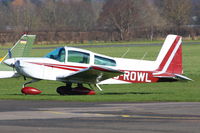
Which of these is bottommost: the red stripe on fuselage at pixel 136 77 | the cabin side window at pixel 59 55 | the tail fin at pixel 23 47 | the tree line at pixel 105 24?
the red stripe on fuselage at pixel 136 77

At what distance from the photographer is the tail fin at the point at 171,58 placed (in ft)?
74.8

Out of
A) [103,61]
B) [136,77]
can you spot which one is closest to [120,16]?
[136,77]

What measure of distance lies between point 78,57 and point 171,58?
3.47 m

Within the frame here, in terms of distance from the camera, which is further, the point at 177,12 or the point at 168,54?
the point at 177,12

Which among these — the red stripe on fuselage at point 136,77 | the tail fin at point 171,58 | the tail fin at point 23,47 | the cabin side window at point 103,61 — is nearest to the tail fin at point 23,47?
the tail fin at point 23,47

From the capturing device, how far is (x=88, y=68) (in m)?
20.8

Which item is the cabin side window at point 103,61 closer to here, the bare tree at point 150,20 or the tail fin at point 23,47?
the tail fin at point 23,47

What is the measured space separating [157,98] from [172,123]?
6.63 m

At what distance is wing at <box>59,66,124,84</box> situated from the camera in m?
20.8

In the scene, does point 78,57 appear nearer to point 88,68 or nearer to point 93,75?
point 93,75

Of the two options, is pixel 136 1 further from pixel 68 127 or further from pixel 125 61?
pixel 68 127

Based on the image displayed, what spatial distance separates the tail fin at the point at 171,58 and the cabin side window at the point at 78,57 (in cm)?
268

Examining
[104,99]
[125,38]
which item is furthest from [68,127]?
[125,38]

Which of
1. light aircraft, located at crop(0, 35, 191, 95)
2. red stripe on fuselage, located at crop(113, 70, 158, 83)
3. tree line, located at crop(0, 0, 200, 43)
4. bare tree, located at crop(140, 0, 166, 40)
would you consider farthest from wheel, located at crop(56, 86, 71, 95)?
bare tree, located at crop(140, 0, 166, 40)
